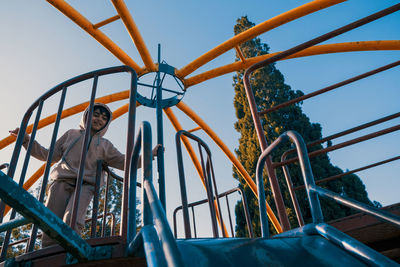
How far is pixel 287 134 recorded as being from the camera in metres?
2.14

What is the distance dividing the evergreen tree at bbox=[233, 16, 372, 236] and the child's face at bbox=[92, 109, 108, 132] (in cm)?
896

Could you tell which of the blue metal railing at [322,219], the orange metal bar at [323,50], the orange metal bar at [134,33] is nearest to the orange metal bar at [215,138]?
the orange metal bar at [323,50]

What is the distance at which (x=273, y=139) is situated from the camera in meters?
14.1

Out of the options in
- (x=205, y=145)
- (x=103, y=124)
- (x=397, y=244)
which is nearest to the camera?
(x=397, y=244)

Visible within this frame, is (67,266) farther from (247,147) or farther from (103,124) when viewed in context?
(247,147)

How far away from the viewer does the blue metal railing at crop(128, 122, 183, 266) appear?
3.14 feet

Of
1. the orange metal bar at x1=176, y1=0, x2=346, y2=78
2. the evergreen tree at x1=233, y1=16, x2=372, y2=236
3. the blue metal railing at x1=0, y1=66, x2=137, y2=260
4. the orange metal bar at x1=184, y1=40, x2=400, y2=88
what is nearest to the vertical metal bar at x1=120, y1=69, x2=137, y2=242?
the blue metal railing at x1=0, y1=66, x2=137, y2=260

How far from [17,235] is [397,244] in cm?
1761

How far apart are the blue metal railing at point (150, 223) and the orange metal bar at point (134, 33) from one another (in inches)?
205

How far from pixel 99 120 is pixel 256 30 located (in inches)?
185

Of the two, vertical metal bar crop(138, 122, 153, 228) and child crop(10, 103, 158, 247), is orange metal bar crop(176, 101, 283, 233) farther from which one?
vertical metal bar crop(138, 122, 153, 228)

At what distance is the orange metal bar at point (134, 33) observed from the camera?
6116mm

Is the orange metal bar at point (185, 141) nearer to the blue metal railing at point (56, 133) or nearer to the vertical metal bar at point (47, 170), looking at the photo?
the blue metal railing at point (56, 133)

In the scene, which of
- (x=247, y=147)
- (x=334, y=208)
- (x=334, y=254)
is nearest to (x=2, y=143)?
(x=334, y=254)
